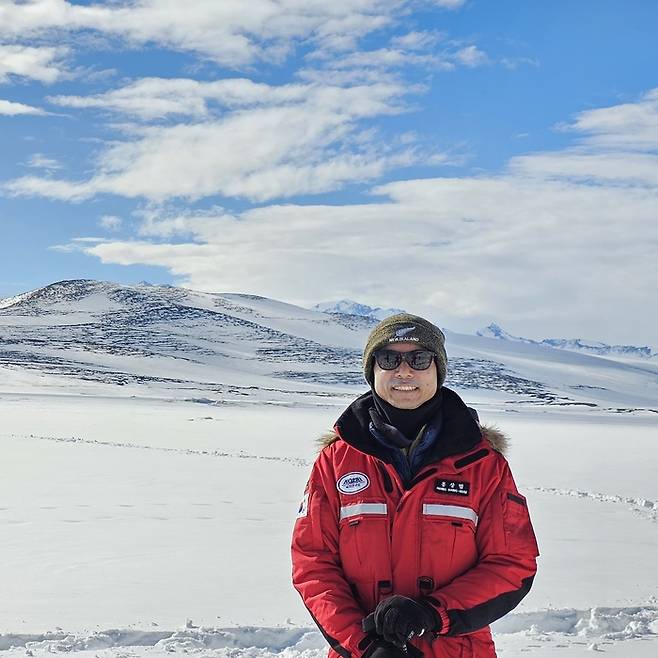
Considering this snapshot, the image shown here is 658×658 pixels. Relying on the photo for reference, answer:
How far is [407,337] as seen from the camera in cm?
286

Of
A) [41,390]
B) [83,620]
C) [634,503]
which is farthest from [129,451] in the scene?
[41,390]

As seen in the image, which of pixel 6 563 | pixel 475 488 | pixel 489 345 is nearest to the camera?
pixel 475 488

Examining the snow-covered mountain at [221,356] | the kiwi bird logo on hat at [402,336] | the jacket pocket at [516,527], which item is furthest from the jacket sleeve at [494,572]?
the snow-covered mountain at [221,356]

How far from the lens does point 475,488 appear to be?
2.69 metres

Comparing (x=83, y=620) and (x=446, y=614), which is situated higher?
(x=446, y=614)

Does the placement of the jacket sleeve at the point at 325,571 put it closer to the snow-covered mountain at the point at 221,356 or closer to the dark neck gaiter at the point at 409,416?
the dark neck gaiter at the point at 409,416

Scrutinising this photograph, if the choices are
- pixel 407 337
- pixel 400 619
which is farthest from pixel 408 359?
pixel 400 619

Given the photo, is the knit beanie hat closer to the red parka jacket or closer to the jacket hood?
the jacket hood

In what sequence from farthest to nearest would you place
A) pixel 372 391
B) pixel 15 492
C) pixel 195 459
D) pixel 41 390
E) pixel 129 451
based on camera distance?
1. pixel 41 390
2. pixel 129 451
3. pixel 195 459
4. pixel 15 492
5. pixel 372 391

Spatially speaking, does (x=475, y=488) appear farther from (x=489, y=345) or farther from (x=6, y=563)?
(x=489, y=345)

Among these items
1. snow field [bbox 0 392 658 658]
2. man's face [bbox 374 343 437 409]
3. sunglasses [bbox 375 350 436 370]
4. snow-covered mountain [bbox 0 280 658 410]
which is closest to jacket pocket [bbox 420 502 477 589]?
man's face [bbox 374 343 437 409]

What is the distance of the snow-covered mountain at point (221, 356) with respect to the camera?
254 feet

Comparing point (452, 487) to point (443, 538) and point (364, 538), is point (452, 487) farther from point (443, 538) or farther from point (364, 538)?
point (364, 538)

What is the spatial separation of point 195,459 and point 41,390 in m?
45.6
